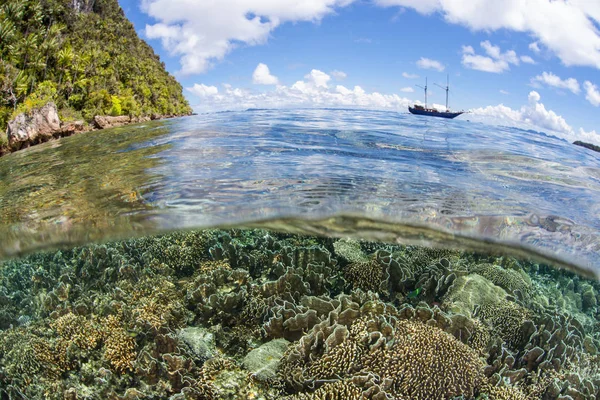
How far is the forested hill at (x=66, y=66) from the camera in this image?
30.8 metres

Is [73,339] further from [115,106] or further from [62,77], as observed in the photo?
[62,77]

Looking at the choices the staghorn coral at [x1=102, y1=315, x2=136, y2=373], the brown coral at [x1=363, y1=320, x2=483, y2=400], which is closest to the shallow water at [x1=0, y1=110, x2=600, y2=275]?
the staghorn coral at [x1=102, y1=315, x2=136, y2=373]

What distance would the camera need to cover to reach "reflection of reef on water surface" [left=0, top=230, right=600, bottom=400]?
16.2ft

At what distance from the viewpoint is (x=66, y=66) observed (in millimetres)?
38969

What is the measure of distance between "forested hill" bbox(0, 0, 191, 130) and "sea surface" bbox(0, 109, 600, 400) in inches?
1001

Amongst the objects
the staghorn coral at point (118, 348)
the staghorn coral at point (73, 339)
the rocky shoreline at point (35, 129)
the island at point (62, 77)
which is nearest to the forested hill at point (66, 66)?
the island at point (62, 77)

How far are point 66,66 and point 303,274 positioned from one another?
42387 millimetres

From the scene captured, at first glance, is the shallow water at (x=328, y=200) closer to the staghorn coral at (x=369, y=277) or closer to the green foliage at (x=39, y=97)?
the staghorn coral at (x=369, y=277)

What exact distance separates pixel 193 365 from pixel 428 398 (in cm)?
309

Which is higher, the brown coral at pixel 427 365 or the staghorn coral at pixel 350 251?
the staghorn coral at pixel 350 251

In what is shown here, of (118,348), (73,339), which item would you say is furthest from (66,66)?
(118,348)

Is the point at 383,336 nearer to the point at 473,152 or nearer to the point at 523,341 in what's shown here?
the point at 523,341

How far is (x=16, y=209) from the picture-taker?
8406mm

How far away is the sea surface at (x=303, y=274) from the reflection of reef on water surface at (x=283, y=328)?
0.03m
